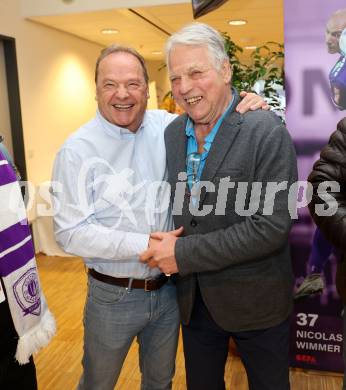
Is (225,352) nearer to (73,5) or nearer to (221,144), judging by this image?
(221,144)

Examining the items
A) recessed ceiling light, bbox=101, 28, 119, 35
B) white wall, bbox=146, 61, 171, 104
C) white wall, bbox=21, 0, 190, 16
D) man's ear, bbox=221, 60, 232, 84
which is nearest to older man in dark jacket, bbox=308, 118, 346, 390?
man's ear, bbox=221, 60, 232, 84

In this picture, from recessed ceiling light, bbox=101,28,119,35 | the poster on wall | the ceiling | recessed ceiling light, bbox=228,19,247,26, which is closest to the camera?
the poster on wall

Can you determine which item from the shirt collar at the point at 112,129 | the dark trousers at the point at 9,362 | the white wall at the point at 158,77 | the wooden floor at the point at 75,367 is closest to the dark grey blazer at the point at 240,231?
the shirt collar at the point at 112,129

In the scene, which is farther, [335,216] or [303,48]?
[303,48]

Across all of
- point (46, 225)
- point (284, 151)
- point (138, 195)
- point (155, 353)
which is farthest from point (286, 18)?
point (46, 225)

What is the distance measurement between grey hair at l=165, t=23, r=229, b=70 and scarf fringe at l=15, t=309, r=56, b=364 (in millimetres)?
1051

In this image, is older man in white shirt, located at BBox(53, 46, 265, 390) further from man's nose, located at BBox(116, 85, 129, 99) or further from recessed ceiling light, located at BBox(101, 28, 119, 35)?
recessed ceiling light, located at BBox(101, 28, 119, 35)

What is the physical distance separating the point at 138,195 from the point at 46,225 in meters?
3.68

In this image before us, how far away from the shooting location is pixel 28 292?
1.44 metres

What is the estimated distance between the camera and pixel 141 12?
4.93m

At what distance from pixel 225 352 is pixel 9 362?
774 mm

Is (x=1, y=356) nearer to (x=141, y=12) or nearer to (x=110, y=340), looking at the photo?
(x=110, y=340)

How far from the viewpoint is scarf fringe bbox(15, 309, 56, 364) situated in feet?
4.80

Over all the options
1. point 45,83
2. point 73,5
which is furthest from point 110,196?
point 45,83
